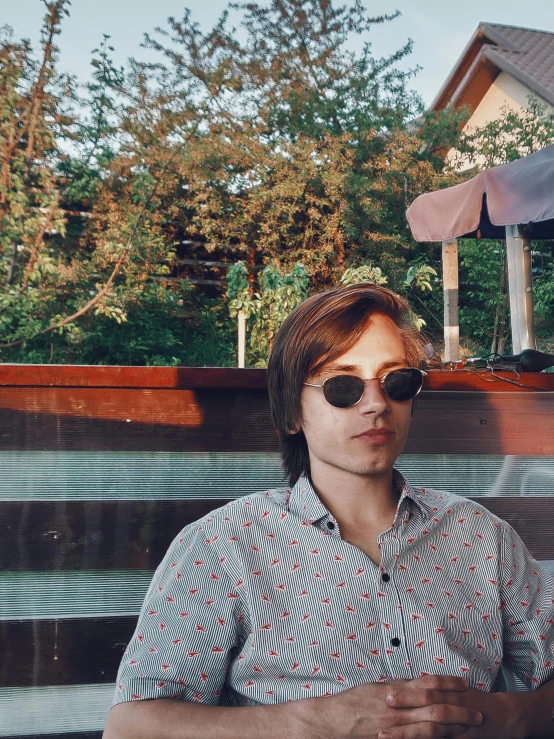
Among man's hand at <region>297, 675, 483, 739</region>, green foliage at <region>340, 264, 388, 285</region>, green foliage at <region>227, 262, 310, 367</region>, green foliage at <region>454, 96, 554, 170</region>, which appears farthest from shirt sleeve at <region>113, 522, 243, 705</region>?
green foliage at <region>454, 96, 554, 170</region>

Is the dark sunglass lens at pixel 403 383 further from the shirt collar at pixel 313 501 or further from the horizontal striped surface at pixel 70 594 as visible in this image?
the horizontal striped surface at pixel 70 594

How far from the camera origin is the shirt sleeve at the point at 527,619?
4.18ft

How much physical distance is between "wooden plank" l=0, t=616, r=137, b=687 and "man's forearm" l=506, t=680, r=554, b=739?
0.84 m

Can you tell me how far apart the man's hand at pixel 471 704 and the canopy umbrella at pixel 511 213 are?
279cm

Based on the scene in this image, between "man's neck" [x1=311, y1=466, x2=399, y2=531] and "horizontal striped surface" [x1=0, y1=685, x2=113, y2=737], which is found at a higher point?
"man's neck" [x1=311, y1=466, x2=399, y2=531]

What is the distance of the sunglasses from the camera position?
1.32 m

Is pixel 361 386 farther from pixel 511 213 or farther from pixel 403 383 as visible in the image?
pixel 511 213

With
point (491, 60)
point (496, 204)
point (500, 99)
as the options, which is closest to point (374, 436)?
point (496, 204)

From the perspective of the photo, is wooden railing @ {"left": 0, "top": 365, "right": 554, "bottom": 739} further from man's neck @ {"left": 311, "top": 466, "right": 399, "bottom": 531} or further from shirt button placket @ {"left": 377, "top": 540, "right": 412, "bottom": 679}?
shirt button placket @ {"left": 377, "top": 540, "right": 412, "bottom": 679}

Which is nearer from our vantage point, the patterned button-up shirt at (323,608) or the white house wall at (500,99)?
the patterned button-up shirt at (323,608)

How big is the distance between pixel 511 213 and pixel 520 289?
0.87 metres

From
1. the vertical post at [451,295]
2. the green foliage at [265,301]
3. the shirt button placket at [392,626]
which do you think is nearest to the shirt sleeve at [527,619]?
the shirt button placket at [392,626]

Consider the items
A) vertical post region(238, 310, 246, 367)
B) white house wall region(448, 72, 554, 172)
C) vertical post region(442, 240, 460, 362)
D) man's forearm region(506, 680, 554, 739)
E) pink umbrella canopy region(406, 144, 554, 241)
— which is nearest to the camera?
man's forearm region(506, 680, 554, 739)

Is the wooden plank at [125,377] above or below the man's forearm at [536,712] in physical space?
above
